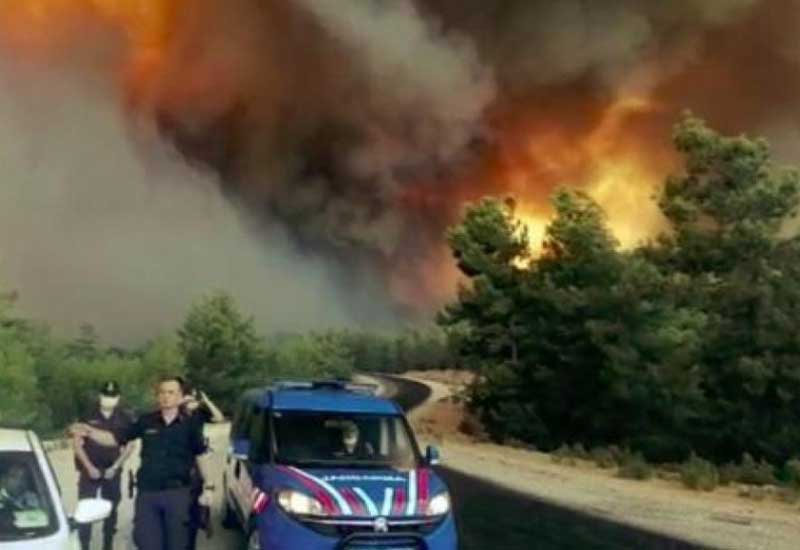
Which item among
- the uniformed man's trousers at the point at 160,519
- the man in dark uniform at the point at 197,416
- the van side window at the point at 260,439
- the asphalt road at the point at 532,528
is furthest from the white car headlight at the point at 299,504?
the asphalt road at the point at 532,528

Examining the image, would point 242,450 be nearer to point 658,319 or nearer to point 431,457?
point 431,457

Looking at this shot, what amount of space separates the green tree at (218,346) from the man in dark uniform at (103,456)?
162ft

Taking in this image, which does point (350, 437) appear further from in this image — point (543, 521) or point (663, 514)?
point (663, 514)

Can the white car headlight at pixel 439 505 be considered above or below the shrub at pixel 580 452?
below

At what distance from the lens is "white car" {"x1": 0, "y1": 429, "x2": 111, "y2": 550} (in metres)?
5.76

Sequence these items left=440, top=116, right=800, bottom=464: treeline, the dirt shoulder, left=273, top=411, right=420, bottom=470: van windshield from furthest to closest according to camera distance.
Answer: left=440, top=116, right=800, bottom=464: treeline → the dirt shoulder → left=273, top=411, right=420, bottom=470: van windshield

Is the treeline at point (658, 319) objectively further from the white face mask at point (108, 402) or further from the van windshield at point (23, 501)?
the van windshield at point (23, 501)

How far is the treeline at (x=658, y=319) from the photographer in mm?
30000

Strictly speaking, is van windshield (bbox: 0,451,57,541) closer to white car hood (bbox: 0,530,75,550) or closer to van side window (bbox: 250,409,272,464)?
white car hood (bbox: 0,530,75,550)

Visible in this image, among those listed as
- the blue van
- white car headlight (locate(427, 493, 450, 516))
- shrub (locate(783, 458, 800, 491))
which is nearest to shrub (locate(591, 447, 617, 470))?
shrub (locate(783, 458, 800, 491))

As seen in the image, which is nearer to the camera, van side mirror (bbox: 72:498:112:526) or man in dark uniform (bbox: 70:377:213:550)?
van side mirror (bbox: 72:498:112:526)

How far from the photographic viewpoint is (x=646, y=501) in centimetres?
2150

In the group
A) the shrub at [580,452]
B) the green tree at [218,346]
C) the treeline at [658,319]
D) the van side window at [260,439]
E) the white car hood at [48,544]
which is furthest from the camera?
the green tree at [218,346]

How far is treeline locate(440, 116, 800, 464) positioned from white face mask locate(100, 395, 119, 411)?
21.8 m
